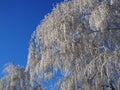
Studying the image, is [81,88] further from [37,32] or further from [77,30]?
[37,32]

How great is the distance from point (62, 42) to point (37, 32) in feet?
3.46

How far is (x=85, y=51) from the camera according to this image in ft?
23.3

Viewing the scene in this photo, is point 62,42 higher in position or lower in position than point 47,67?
higher

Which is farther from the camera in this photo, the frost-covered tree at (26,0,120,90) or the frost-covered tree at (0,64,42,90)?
the frost-covered tree at (0,64,42,90)

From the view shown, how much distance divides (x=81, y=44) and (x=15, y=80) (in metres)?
4.16

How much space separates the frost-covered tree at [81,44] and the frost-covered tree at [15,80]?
2.77m

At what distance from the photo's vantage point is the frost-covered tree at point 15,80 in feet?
33.8

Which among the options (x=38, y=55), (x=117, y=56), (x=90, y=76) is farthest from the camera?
(x=38, y=55)

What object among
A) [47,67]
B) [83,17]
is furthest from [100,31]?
[47,67]

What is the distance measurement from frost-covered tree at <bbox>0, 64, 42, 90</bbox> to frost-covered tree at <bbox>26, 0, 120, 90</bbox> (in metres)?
2.77

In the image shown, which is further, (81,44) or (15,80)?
(15,80)

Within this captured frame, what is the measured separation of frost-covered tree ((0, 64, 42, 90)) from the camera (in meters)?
10.3

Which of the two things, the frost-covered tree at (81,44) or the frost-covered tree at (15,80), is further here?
the frost-covered tree at (15,80)

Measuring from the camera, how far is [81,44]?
7.15 metres
